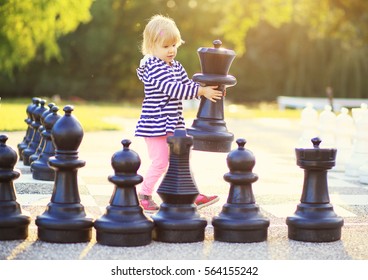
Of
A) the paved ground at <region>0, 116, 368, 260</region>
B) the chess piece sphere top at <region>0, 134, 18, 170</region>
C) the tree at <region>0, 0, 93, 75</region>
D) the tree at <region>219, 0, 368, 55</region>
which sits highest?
the tree at <region>219, 0, 368, 55</region>

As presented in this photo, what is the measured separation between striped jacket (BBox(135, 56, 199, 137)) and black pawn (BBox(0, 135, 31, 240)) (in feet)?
3.32

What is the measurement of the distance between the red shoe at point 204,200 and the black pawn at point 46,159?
4.29ft

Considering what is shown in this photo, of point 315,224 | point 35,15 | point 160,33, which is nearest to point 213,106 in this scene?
point 160,33

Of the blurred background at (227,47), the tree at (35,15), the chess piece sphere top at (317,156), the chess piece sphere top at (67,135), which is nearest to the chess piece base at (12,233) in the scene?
the chess piece sphere top at (67,135)

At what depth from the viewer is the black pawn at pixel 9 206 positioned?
356 centimetres

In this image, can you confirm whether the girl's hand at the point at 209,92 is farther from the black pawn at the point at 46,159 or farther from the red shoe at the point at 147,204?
the black pawn at the point at 46,159

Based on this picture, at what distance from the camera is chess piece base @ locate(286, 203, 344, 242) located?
3.72 metres

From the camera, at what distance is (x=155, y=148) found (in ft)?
15.1

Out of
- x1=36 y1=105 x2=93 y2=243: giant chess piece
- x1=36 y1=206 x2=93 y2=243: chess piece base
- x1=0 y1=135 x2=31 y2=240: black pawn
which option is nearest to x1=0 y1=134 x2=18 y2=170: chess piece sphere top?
x1=0 y1=135 x2=31 y2=240: black pawn

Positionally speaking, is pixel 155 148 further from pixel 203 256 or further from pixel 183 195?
pixel 203 256

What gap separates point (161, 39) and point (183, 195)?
1.17 metres

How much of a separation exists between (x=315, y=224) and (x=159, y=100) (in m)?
1.29

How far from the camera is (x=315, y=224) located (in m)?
3.72

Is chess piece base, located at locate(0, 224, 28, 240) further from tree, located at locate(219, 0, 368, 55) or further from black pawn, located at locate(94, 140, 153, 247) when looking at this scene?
tree, located at locate(219, 0, 368, 55)
